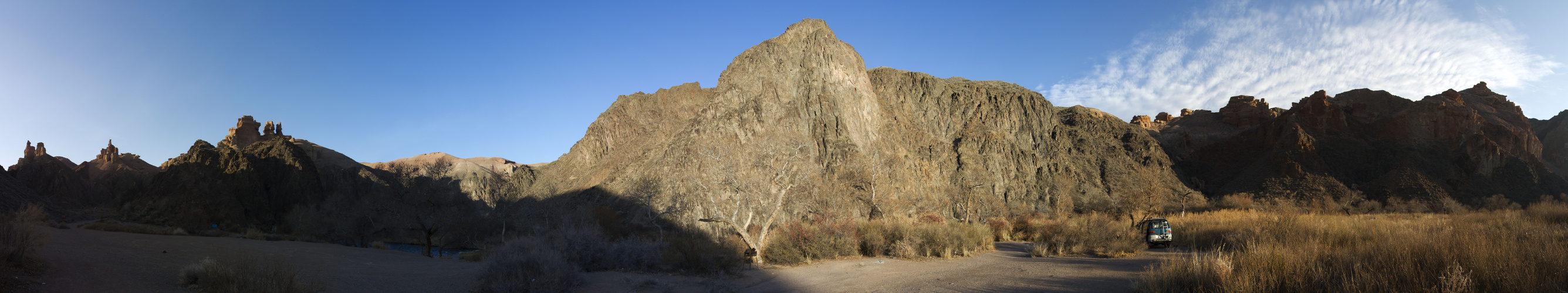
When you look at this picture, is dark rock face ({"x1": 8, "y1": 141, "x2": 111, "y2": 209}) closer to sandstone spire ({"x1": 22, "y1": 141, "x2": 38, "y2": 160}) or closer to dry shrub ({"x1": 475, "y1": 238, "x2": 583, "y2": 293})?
sandstone spire ({"x1": 22, "y1": 141, "x2": 38, "y2": 160})

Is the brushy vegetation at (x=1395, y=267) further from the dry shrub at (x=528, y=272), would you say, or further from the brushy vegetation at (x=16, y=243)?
the brushy vegetation at (x=16, y=243)

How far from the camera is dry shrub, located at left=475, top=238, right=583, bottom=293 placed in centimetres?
A: 909

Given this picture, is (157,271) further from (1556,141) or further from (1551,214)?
(1556,141)

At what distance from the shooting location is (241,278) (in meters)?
7.64

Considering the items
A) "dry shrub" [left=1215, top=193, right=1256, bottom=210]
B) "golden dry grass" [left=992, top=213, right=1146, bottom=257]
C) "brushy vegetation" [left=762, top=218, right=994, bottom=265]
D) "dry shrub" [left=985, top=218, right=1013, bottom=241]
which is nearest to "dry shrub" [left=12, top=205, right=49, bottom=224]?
"brushy vegetation" [left=762, top=218, right=994, bottom=265]

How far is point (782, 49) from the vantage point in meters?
59.7

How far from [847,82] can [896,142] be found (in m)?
8.49

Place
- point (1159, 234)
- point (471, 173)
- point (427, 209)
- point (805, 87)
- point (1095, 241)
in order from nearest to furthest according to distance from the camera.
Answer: point (1095, 241) → point (1159, 234) → point (427, 209) → point (805, 87) → point (471, 173)

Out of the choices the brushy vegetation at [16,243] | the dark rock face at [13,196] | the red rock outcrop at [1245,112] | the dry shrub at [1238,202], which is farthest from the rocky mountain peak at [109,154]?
the red rock outcrop at [1245,112]

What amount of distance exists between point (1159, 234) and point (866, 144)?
39797 millimetres

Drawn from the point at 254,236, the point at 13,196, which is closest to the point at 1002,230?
the point at 254,236

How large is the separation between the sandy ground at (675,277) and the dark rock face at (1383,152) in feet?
185

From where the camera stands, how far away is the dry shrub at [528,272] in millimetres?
9086

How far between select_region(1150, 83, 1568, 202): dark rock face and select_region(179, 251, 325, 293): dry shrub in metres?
67.6
